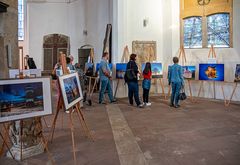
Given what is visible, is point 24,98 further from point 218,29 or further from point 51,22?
point 51,22

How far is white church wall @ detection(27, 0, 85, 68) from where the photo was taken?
13.5 metres

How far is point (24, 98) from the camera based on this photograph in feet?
10.3

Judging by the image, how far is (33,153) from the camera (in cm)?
357

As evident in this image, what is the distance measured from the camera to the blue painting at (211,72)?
8.06 m

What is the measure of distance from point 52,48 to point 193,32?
782 cm

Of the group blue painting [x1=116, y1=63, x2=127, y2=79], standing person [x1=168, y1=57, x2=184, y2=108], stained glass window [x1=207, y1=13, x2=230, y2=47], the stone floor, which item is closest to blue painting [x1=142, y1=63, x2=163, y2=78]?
blue painting [x1=116, y1=63, x2=127, y2=79]

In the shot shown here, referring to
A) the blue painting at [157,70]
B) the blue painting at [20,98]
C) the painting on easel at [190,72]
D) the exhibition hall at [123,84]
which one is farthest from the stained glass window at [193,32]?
the blue painting at [20,98]

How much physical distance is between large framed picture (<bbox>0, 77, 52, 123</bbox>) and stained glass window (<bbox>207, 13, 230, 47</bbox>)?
23.0ft

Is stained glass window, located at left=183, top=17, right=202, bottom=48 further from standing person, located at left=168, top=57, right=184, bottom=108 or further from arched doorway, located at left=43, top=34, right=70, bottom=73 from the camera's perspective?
arched doorway, located at left=43, top=34, right=70, bottom=73

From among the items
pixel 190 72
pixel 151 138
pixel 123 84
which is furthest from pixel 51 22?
pixel 151 138

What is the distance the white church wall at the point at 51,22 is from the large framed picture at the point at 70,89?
9.85 meters

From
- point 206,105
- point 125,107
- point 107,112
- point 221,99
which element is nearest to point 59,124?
point 107,112

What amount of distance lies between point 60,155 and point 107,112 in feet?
9.76

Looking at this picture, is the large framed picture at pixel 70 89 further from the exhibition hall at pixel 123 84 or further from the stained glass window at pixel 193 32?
the stained glass window at pixel 193 32
